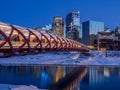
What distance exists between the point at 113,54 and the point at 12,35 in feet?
436

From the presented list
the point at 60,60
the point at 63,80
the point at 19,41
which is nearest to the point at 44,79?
the point at 63,80

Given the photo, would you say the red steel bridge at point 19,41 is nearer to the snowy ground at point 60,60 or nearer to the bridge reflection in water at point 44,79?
the bridge reflection in water at point 44,79

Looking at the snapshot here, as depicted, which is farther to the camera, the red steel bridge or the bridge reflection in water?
the bridge reflection in water

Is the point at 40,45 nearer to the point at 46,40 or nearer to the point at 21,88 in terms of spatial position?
the point at 46,40

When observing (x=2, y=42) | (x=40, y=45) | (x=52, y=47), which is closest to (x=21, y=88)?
(x=2, y=42)

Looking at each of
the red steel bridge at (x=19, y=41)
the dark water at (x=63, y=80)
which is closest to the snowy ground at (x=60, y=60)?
the dark water at (x=63, y=80)

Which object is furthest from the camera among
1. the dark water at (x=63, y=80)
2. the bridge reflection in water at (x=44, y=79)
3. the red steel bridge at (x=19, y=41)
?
the bridge reflection in water at (x=44, y=79)

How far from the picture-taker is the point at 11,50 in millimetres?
30516

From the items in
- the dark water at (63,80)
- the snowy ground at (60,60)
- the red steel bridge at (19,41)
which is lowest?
the dark water at (63,80)

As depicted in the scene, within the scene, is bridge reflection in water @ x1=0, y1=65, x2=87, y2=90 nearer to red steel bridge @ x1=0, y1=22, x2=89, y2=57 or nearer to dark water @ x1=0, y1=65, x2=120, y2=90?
dark water @ x1=0, y1=65, x2=120, y2=90

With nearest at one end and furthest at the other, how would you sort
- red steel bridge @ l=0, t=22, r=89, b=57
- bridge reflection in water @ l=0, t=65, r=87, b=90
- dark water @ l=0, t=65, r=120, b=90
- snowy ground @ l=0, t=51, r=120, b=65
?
red steel bridge @ l=0, t=22, r=89, b=57 < dark water @ l=0, t=65, r=120, b=90 < bridge reflection in water @ l=0, t=65, r=87, b=90 < snowy ground @ l=0, t=51, r=120, b=65

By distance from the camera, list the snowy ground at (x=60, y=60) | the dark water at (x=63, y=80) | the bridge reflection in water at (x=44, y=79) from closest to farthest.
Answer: the dark water at (x=63, y=80), the bridge reflection in water at (x=44, y=79), the snowy ground at (x=60, y=60)

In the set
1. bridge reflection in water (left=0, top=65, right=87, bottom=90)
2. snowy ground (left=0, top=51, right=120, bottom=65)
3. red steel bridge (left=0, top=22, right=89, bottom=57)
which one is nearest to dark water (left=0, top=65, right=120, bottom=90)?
bridge reflection in water (left=0, top=65, right=87, bottom=90)

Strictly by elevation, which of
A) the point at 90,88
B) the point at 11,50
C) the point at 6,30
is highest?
the point at 6,30
